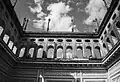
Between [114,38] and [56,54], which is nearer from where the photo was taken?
[114,38]

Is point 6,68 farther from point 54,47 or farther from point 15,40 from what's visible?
point 54,47

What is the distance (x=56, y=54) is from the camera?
18359 millimetres

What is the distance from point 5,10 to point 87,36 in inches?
521

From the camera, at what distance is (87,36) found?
784 inches

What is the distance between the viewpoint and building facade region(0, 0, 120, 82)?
14055mm

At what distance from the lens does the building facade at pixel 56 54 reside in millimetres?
14055

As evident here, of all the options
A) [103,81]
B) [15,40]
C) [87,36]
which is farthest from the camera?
[87,36]

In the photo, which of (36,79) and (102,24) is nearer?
(36,79)

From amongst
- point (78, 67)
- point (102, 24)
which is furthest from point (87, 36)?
point (78, 67)

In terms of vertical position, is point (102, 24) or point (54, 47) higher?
point (102, 24)

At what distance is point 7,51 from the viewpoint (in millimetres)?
13555

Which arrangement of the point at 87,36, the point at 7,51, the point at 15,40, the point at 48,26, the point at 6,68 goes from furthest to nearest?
the point at 48,26 → the point at 87,36 → the point at 15,40 → the point at 6,68 → the point at 7,51

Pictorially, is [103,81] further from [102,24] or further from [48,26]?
[48,26]

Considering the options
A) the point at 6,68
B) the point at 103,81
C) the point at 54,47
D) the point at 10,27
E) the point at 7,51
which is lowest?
the point at 103,81
